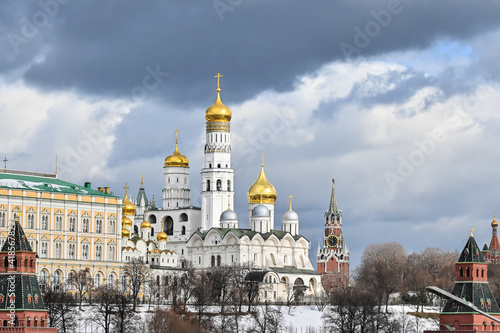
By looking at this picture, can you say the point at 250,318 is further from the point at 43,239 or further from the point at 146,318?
the point at 43,239

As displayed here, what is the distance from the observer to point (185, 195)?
173625 millimetres

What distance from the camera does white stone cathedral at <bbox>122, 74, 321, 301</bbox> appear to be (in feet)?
534

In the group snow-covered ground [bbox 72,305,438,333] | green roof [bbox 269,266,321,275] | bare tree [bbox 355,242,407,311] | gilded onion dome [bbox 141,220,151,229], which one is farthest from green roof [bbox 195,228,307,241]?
snow-covered ground [bbox 72,305,438,333]

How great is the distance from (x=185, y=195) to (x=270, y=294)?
22.9m

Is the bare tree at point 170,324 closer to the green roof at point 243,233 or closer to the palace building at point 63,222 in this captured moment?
the palace building at point 63,222

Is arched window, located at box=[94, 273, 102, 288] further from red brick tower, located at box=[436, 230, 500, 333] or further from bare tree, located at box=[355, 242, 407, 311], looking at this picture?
red brick tower, located at box=[436, 230, 500, 333]

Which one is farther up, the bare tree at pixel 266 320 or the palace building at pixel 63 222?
the palace building at pixel 63 222

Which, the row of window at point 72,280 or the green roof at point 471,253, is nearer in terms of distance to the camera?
the green roof at point 471,253

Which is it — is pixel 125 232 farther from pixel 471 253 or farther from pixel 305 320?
pixel 471 253

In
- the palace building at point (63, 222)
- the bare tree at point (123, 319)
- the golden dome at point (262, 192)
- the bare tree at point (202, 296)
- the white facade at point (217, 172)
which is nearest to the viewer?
the bare tree at point (123, 319)

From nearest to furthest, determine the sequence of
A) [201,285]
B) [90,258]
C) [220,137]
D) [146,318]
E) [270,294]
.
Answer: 1. [146,318]
2. [201,285]
3. [90,258]
4. [270,294]
5. [220,137]

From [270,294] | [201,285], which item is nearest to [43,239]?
[201,285]

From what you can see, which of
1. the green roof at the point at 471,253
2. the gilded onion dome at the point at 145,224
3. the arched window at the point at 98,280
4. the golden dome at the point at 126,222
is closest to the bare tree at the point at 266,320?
the arched window at the point at 98,280

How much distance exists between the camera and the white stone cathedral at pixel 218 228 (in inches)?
6407
